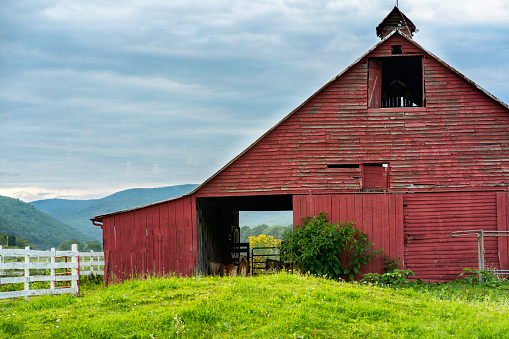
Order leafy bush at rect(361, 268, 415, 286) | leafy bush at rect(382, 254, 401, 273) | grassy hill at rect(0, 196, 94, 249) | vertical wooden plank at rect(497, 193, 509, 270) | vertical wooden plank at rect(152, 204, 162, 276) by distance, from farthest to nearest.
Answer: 1. grassy hill at rect(0, 196, 94, 249)
2. vertical wooden plank at rect(152, 204, 162, 276)
3. vertical wooden plank at rect(497, 193, 509, 270)
4. leafy bush at rect(382, 254, 401, 273)
5. leafy bush at rect(361, 268, 415, 286)

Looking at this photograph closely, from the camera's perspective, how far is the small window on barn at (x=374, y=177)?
17359 millimetres

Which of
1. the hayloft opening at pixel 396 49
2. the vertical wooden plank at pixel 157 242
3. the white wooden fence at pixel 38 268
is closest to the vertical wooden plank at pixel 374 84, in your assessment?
the hayloft opening at pixel 396 49

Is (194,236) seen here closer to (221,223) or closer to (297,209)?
(297,209)

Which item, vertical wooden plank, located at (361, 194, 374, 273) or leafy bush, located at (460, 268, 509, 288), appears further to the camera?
vertical wooden plank, located at (361, 194, 374, 273)

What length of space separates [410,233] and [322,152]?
3799 mm

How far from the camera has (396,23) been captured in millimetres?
21594

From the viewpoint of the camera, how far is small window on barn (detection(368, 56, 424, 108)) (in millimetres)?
17891

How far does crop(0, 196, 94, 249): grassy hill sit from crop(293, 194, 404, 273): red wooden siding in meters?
99.0

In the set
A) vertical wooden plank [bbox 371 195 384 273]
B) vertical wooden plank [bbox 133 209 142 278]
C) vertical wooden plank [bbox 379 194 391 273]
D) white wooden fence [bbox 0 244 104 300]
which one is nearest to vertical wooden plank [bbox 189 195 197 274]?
vertical wooden plank [bbox 133 209 142 278]

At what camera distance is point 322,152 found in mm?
17422

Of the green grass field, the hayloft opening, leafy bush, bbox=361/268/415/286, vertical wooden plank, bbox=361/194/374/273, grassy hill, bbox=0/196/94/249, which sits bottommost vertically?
A: grassy hill, bbox=0/196/94/249

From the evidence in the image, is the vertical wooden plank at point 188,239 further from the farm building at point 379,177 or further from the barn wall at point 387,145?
the barn wall at point 387,145

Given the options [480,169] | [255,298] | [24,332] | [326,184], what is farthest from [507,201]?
[24,332]

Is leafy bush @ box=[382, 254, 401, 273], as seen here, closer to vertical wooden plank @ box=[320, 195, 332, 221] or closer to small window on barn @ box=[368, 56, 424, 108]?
vertical wooden plank @ box=[320, 195, 332, 221]
